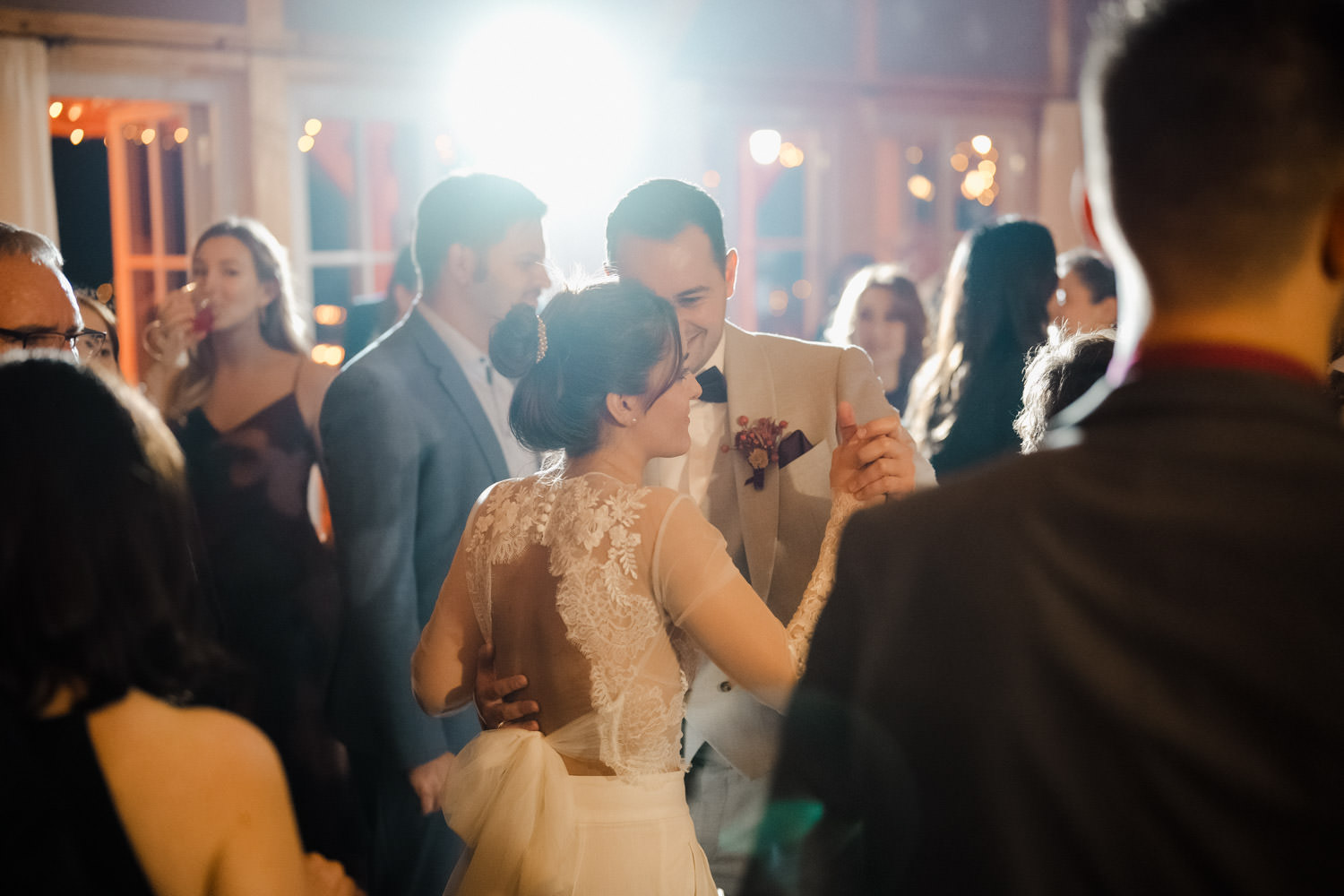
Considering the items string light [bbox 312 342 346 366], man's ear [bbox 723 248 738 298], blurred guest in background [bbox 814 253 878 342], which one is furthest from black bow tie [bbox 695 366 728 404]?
blurred guest in background [bbox 814 253 878 342]

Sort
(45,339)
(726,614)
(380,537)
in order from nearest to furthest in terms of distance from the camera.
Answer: (726,614), (45,339), (380,537)

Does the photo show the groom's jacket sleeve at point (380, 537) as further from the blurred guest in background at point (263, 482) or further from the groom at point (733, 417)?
the blurred guest in background at point (263, 482)

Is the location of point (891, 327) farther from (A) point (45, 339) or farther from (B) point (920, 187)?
(A) point (45, 339)

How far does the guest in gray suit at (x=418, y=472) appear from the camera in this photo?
245cm

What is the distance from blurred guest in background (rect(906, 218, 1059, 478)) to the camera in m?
2.95

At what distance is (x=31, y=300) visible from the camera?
1865 mm

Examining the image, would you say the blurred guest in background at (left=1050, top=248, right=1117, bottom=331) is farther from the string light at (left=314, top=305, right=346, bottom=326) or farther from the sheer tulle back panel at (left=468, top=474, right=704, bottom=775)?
the string light at (left=314, top=305, right=346, bottom=326)

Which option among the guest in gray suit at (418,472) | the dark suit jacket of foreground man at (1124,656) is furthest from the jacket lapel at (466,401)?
the dark suit jacket of foreground man at (1124,656)

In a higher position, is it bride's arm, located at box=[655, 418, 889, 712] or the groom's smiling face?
the groom's smiling face

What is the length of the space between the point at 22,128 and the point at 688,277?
3928 millimetres

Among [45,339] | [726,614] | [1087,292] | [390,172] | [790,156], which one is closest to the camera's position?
[726,614]

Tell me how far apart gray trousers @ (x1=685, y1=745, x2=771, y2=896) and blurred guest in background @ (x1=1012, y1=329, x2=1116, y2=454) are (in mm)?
888

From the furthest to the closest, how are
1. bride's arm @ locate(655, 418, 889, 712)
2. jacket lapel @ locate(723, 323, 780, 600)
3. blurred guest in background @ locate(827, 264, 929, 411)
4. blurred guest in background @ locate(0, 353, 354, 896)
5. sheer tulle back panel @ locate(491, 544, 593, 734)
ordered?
1. blurred guest in background @ locate(827, 264, 929, 411)
2. jacket lapel @ locate(723, 323, 780, 600)
3. sheer tulle back panel @ locate(491, 544, 593, 734)
4. bride's arm @ locate(655, 418, 889, 712)
5. blurred guest in background @ locate(0, 353, 354, 896)

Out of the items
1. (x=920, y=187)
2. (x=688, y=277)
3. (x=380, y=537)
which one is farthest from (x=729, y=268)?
(x=920, y=187)
